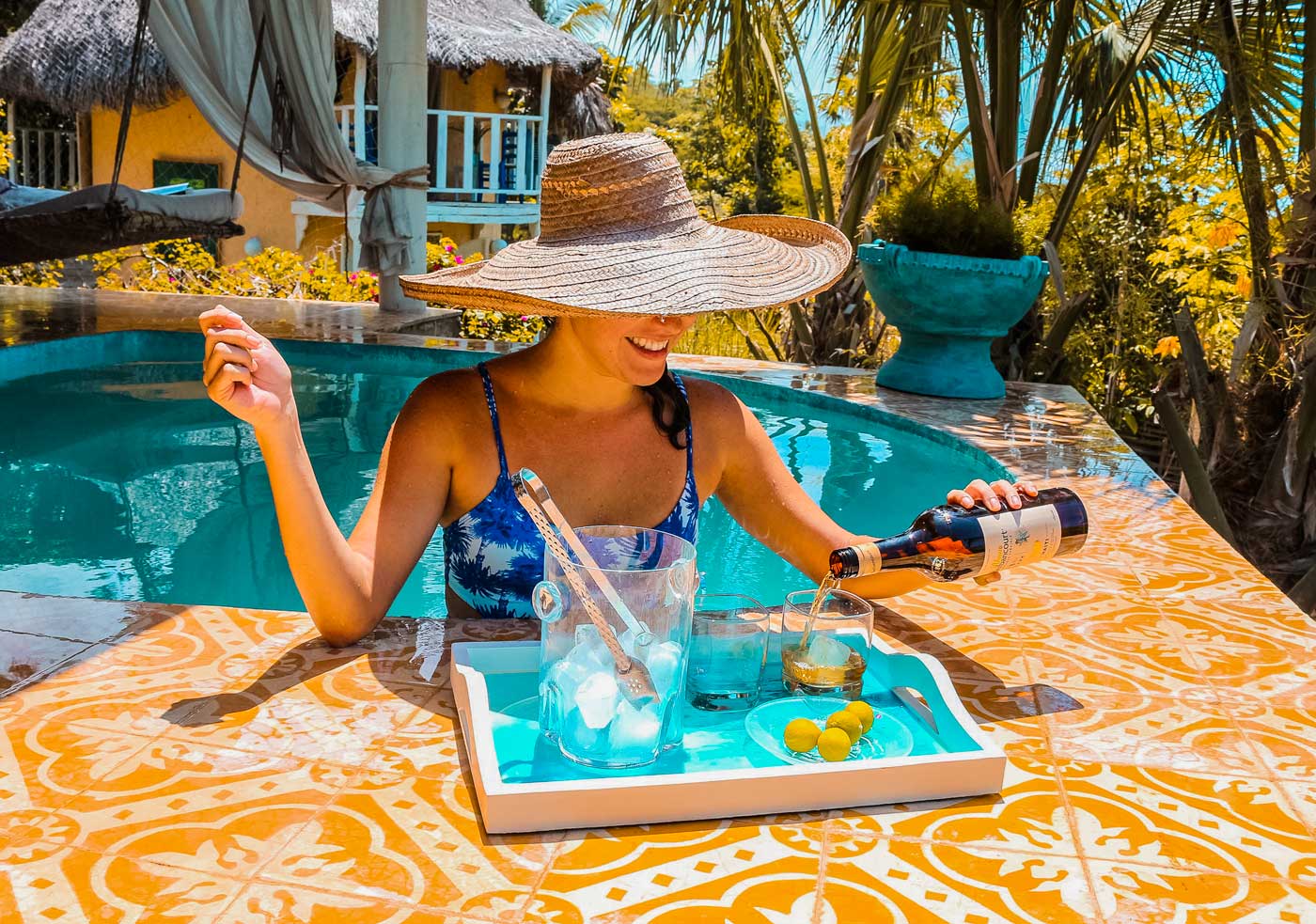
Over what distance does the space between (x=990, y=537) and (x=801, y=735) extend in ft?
1.51

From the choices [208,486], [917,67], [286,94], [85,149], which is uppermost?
[85,149]

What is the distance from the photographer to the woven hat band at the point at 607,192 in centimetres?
176

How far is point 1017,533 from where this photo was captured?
5.27 feet

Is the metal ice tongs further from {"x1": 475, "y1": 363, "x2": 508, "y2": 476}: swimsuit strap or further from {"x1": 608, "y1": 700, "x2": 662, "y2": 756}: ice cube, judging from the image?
{"x1": 475, "y1": 363, "x2": 508, "y2": 476}: swimsuit strap

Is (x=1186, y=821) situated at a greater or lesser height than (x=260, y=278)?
lesser

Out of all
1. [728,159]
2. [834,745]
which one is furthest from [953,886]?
[728,159]

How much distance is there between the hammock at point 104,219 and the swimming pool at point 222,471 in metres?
0.81

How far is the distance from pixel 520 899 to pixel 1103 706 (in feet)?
3.20

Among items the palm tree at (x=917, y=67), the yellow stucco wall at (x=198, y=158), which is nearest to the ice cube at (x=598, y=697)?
the palm tree at (x=917, y=67)

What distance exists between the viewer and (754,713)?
143 cm

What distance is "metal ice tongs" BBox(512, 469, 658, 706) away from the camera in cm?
119

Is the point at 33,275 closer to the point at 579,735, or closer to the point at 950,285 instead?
the point at 950,285

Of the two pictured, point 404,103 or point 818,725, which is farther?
point 404,103

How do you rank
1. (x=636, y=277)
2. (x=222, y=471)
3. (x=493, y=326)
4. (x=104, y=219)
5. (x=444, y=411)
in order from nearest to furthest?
(x=636, y=277) → (x=444, y=411) → (x=222, y=471) → (x=104, y=219) → (x=493, y=326)
